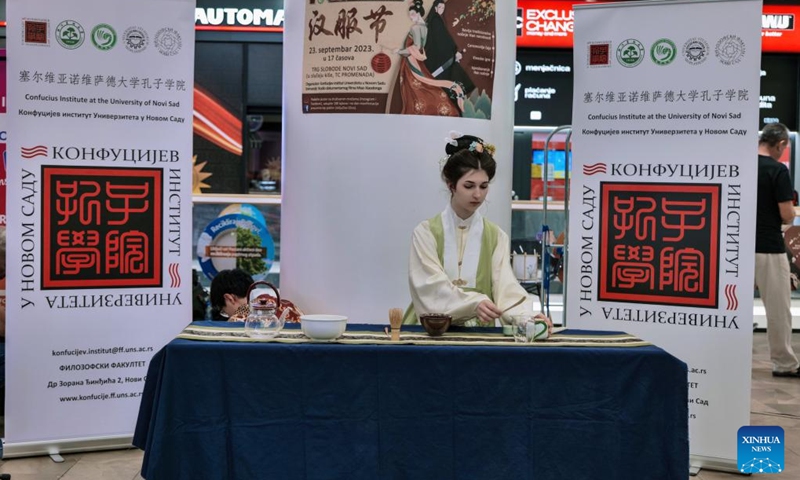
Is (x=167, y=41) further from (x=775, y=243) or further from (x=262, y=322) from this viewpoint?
(x=775, y=243)

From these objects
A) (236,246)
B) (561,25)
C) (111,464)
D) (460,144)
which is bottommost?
(111,464)

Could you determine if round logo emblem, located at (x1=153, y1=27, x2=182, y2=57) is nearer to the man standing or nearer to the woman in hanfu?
the woman in hanfu

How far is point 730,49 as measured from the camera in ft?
13.7

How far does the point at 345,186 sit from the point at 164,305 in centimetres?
107

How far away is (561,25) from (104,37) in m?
6.56

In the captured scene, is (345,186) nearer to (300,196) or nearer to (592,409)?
(300,196)

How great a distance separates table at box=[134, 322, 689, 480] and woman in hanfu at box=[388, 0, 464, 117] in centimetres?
181

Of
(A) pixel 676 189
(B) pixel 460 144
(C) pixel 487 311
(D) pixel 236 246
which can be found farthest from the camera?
(D) pixel 236 246

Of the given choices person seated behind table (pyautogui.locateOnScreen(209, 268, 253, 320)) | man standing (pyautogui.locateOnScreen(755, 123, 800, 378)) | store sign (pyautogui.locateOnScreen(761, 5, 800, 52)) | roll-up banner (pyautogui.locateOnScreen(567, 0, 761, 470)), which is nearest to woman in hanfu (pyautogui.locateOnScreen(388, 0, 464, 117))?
roll-up banner (pyautogui.locateOnScreen(567, 0, 761, 470))

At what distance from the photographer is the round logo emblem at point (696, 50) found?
4.21 metres

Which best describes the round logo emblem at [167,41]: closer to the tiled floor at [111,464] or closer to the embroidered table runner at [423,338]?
the embroidered table runner at [423,338]

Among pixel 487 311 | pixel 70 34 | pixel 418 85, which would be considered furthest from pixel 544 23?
pixel 487 311

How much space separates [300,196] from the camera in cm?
463

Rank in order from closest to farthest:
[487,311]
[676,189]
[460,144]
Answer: [487,311]
[460,144]
[676,189]
